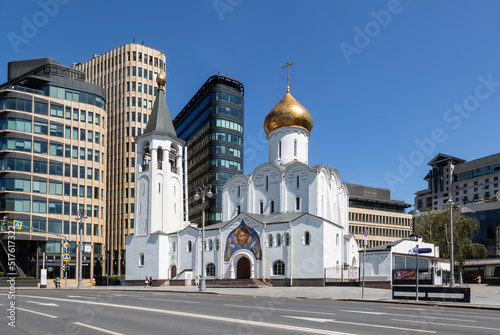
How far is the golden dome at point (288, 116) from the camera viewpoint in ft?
185

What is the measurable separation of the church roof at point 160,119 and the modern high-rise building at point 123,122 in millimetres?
31954

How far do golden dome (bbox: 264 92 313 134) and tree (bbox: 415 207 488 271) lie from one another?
2001 centimetres

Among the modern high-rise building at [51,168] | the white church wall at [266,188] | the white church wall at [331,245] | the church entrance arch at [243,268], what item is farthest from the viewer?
the modern high-rise building at [51,168]

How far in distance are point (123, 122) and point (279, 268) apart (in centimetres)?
5267

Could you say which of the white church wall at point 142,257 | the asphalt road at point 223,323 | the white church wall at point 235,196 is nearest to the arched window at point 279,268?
the white church wall at point 235,196

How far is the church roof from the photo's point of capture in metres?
57.5

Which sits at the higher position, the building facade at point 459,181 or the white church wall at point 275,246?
the building facade at point 459,181

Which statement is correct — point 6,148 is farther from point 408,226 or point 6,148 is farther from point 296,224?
point 408,226

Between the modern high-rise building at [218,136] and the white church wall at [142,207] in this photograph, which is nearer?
the white church wall at [142,207]

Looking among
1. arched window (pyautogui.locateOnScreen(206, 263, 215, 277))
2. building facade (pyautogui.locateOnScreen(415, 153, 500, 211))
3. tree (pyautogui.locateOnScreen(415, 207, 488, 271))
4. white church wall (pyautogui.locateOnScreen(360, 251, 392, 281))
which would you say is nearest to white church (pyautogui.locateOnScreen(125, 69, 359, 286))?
arched window (pyautogui.locateOnScreen(206, 263, 215, 277))

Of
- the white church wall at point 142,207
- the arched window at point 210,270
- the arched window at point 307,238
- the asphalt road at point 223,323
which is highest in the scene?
the white church wall at point 142,207

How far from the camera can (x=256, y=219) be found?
5056 cm

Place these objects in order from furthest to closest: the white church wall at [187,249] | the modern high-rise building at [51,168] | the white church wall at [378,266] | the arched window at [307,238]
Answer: the modern high-rise building at [51,168]
the white church wall at [187,249]
the arched window at [307,238]
the white church wall at [378,266]

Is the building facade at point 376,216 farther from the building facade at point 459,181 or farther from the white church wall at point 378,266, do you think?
the white church wall at point 378,266
